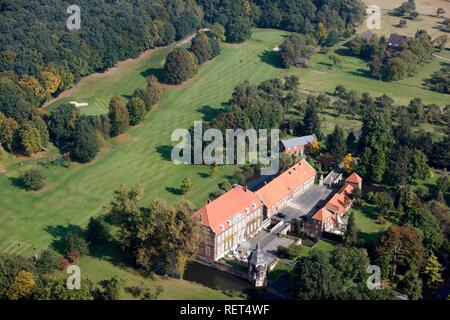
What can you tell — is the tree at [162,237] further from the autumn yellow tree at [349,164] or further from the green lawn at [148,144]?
the autumn yellow tree at [349,164]

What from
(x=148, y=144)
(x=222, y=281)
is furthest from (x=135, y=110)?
(x=222, y=281)

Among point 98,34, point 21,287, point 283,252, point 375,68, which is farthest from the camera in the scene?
point 375,68

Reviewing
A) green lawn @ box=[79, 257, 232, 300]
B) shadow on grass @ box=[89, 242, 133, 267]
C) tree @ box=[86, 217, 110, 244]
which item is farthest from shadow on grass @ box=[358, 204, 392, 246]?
tree @ box=[86, 217, 110, 244]

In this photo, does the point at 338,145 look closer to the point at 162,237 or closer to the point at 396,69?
the point at 162,237

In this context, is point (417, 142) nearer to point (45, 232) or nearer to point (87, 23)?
point (45, 232)
